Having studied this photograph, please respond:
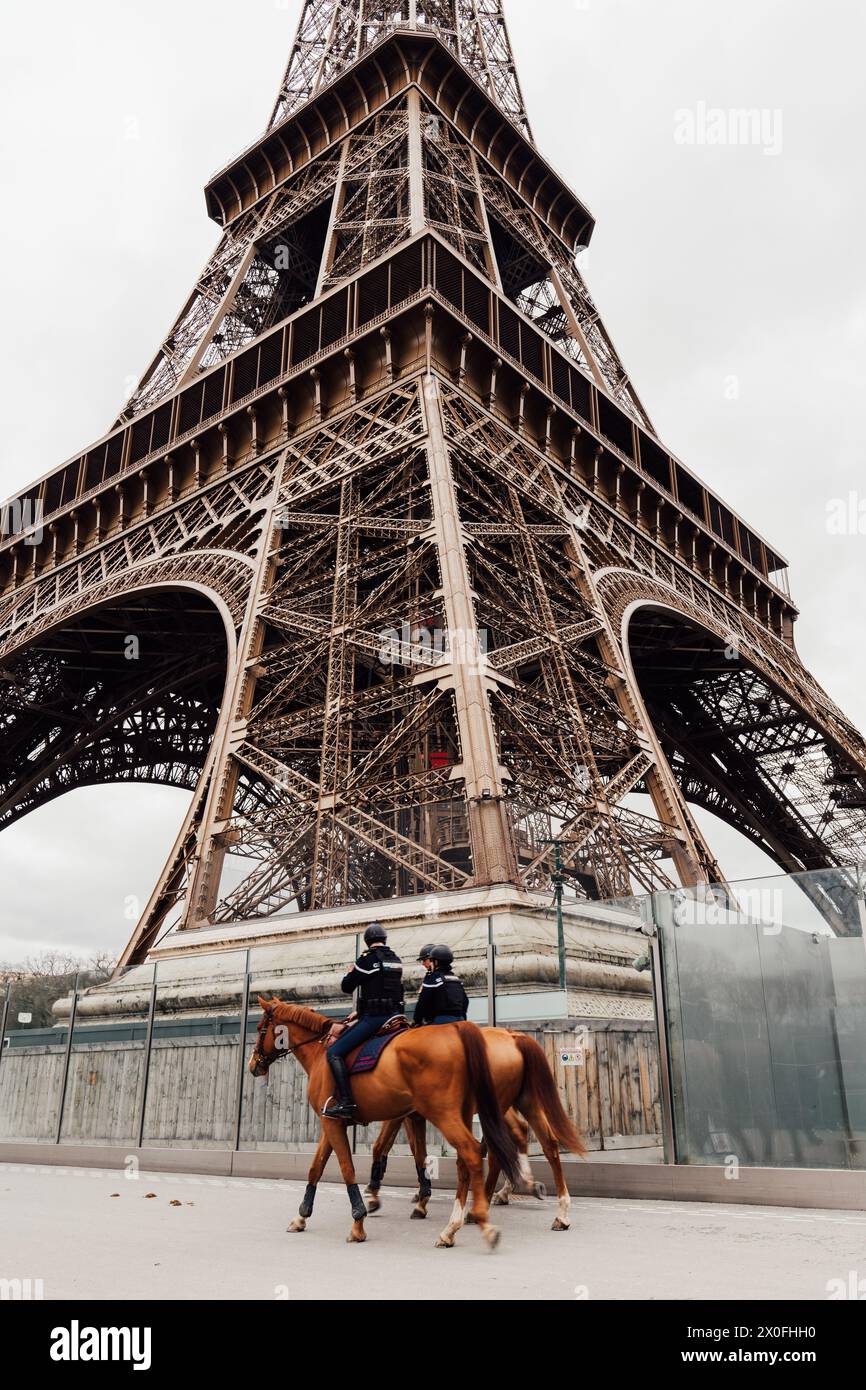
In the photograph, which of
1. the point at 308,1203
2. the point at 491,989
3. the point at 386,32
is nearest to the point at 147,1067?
the point at 491,989

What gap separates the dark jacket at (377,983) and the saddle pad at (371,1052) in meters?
0.18

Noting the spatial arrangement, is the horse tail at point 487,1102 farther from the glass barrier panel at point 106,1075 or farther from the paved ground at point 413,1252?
the glass barrier panel at point 106,1075

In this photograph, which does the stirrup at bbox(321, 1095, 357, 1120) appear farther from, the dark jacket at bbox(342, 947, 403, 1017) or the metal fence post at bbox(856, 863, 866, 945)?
the metal fence post at bbox(856, 863, 866, 945)

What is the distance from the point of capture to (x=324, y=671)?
2122 cm

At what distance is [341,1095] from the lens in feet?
24.7

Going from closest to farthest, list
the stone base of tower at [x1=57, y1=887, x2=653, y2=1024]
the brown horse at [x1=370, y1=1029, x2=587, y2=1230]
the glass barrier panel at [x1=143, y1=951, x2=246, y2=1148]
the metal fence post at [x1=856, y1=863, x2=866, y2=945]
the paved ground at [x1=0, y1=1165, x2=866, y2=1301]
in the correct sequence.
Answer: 1. the paved ground at [x1=0, y1=1165, x2=866, y2=1301]
2. the brown horse at [x1=370, y1=1029, x2=587, y2=1230]
3. the metal fence post at [x1=856, y1=863, x2=866, y2=945]
4. the stone base of tower at [x1=57, y1=887, x2=653, y2=1024]
5. the glass barrier panel at [x1=143, y1=951, x2=246, y2=1148]

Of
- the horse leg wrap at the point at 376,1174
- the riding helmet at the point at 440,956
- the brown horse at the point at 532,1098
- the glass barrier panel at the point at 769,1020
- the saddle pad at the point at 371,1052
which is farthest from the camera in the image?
the glass barrier panel at the point at 769,1020

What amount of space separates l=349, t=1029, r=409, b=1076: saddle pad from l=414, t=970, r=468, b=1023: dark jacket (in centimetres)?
53

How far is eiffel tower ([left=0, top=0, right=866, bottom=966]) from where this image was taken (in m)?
17.7

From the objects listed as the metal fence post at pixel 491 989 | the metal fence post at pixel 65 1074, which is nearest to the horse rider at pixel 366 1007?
the metal fence post at pixel 491 989

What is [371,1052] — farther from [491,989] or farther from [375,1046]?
[491,989]

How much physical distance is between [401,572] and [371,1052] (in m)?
14.2

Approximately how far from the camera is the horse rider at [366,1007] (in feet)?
24.6

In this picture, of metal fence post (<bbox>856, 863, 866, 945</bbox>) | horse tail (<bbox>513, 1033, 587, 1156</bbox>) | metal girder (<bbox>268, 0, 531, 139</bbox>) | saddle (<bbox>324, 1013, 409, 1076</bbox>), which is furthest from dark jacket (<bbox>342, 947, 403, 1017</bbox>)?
metal girder (<bbox>268, 0, 531, 139</bbox>)
